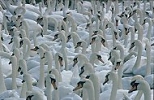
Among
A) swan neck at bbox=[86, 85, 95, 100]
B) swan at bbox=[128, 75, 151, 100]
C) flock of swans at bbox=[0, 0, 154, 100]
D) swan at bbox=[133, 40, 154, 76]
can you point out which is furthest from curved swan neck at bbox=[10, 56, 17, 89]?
swan at bbox=[133, 40, 154, 76]

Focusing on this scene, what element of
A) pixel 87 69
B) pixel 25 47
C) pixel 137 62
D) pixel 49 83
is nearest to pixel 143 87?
pixel 49 83

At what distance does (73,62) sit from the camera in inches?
397

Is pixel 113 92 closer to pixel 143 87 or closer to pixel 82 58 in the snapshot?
pixel 143 87

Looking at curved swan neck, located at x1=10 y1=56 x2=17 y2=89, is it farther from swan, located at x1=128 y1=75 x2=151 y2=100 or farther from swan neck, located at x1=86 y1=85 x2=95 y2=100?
swan, located at x1=128 y1=75 x2=151 y2=100

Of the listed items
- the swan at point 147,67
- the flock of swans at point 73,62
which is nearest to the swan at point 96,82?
the flock of swans at point 73,62

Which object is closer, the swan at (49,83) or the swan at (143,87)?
the swan at (143,87)

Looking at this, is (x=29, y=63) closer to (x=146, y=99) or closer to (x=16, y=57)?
(x=16, y=57)

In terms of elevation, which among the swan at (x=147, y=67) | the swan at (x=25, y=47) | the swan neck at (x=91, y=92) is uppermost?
the swan at (x=25, y=47)

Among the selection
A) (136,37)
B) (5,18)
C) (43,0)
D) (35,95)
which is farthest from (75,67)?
(43,0)

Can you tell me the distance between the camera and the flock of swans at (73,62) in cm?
768

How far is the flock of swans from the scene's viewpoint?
25.2 ft

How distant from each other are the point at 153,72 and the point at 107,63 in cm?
86

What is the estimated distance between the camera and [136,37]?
41.9ft

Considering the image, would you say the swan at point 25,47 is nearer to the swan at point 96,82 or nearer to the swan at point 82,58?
the swan at point 82,58
